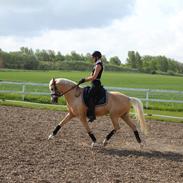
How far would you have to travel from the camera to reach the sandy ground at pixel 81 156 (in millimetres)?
7949

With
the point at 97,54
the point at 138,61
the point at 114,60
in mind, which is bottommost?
the point at 114,60

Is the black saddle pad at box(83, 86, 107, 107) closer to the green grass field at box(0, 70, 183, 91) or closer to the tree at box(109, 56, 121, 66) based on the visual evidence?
the green grass field at box(0, 70, 183, 91)

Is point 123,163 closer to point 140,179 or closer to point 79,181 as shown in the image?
point 140,179

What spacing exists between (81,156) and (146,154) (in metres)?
1.76

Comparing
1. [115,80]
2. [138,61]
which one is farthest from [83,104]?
[138,61]

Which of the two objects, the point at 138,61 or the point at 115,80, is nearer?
the point at 115,80

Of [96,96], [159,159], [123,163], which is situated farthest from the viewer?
[96,96]

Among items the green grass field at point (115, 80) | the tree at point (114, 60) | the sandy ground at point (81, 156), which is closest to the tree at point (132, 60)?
the tree at point (114, 60)

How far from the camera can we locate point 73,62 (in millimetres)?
122938

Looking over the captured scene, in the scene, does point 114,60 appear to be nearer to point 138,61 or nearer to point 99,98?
point 138,61

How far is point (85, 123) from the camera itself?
1157 cm

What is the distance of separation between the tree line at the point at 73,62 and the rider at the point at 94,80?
251ft

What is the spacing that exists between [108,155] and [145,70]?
136m

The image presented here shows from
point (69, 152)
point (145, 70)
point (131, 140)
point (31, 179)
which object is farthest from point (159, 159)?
point (145, 70)
